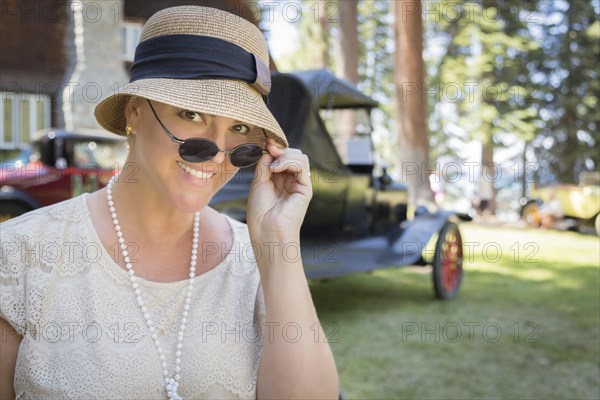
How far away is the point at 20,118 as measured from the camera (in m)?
15.9

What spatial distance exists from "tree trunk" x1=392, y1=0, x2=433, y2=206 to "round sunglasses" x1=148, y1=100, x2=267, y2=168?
→ 969 cm

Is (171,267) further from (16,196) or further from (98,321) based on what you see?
(16,196)

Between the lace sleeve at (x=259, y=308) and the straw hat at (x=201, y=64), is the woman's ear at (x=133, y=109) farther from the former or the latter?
the lace sleeve at (x=259, y=308)

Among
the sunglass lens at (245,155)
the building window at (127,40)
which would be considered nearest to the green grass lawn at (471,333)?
the sunglass lens at (245,155)

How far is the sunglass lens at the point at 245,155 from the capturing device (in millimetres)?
1484

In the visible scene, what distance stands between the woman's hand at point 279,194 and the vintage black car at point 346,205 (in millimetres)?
2454

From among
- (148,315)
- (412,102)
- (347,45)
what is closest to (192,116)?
(148,315)

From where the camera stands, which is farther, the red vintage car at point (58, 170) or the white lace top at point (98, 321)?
the red vintage car at point (58, 170)

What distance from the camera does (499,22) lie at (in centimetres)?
1806

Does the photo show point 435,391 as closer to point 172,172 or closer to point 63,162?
point 172,172

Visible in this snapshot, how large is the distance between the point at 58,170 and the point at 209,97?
641 cm

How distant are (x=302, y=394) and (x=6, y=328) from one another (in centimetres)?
72

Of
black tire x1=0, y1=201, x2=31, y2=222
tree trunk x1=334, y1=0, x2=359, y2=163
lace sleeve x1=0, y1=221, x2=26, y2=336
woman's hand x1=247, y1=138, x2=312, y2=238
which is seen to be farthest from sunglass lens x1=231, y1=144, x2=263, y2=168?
tree trunk x1=334, y1=0, x2=359, y2=163

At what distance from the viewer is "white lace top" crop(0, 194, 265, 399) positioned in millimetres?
1377
